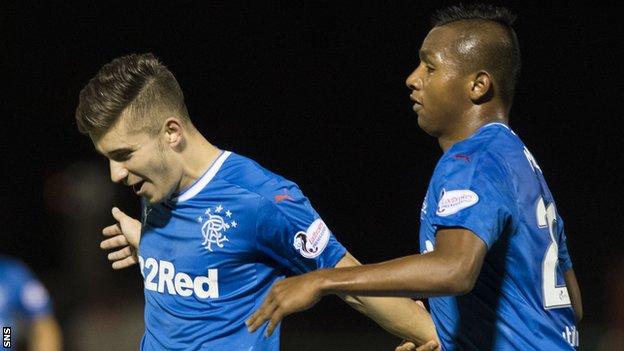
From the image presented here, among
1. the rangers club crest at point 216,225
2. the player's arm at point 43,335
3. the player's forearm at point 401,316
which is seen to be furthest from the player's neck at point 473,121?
the player's arm at point 43,335

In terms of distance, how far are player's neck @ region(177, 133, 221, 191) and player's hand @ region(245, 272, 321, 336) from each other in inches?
43.2

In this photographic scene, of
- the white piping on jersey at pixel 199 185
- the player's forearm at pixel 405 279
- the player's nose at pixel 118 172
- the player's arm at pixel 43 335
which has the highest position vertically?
the player's nose at pixel 118 172

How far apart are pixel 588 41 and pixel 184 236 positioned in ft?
27.0

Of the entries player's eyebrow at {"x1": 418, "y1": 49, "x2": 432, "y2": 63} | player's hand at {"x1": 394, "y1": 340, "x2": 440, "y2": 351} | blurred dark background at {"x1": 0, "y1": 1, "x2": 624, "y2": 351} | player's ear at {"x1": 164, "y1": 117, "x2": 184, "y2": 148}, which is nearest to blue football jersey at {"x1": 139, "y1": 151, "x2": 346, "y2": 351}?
player's ear at {"x1": 164, "y1": 117, "x2": 184, "y2": 148}

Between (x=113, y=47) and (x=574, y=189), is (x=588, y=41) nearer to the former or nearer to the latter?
(x=574, y=189)

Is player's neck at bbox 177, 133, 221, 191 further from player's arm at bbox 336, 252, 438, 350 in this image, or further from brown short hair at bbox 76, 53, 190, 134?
player's arm at bbox 336, 252, 438, 350

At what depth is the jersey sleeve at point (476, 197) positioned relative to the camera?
2443 millimetres

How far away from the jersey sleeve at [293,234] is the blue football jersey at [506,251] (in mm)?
574

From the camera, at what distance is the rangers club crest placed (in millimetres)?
3311

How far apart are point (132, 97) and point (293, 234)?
75 centimetres

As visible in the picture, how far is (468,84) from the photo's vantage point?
9.27ft

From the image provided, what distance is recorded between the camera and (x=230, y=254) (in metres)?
3.31

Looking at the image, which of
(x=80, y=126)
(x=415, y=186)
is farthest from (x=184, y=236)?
(x=415, y=186)

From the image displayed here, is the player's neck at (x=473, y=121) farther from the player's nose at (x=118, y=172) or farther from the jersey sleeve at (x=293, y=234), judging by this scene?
the player's nose at (x=118, y=172)
